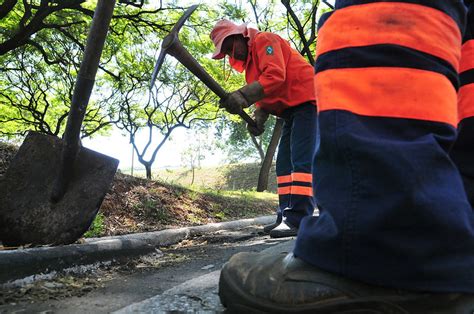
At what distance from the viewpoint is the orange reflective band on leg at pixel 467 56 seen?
4.35 ft

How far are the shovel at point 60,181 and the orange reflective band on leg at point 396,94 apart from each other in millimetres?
1814

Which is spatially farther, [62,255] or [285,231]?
[285,231]

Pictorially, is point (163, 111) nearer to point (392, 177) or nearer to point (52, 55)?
point (52, 55)

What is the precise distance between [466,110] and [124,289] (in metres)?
1.49

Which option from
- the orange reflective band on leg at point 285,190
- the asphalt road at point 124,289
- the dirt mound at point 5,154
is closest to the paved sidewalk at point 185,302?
the asphalt road at point 124,289

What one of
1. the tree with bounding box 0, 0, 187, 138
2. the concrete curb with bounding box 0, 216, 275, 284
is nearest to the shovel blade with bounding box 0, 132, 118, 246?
the concrete curb with bounding box 0, 216, 275, 284

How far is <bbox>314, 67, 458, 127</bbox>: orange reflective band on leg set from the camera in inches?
39.0

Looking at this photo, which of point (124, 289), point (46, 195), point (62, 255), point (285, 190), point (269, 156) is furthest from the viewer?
point (269, 156)

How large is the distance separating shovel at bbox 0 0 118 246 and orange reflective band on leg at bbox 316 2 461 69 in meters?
1.74

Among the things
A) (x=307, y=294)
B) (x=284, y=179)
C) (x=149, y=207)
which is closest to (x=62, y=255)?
(x=307, y=294)

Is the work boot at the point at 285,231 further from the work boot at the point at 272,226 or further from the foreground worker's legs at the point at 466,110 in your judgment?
the foreground worker's legs at the point at 466,110

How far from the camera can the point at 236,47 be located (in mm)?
3805

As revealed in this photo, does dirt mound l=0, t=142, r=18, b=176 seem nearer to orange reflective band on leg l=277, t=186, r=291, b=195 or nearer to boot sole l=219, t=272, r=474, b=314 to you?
orange reflective band on leg l=277, t=186, r=291, b=195

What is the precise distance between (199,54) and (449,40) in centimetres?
1361
